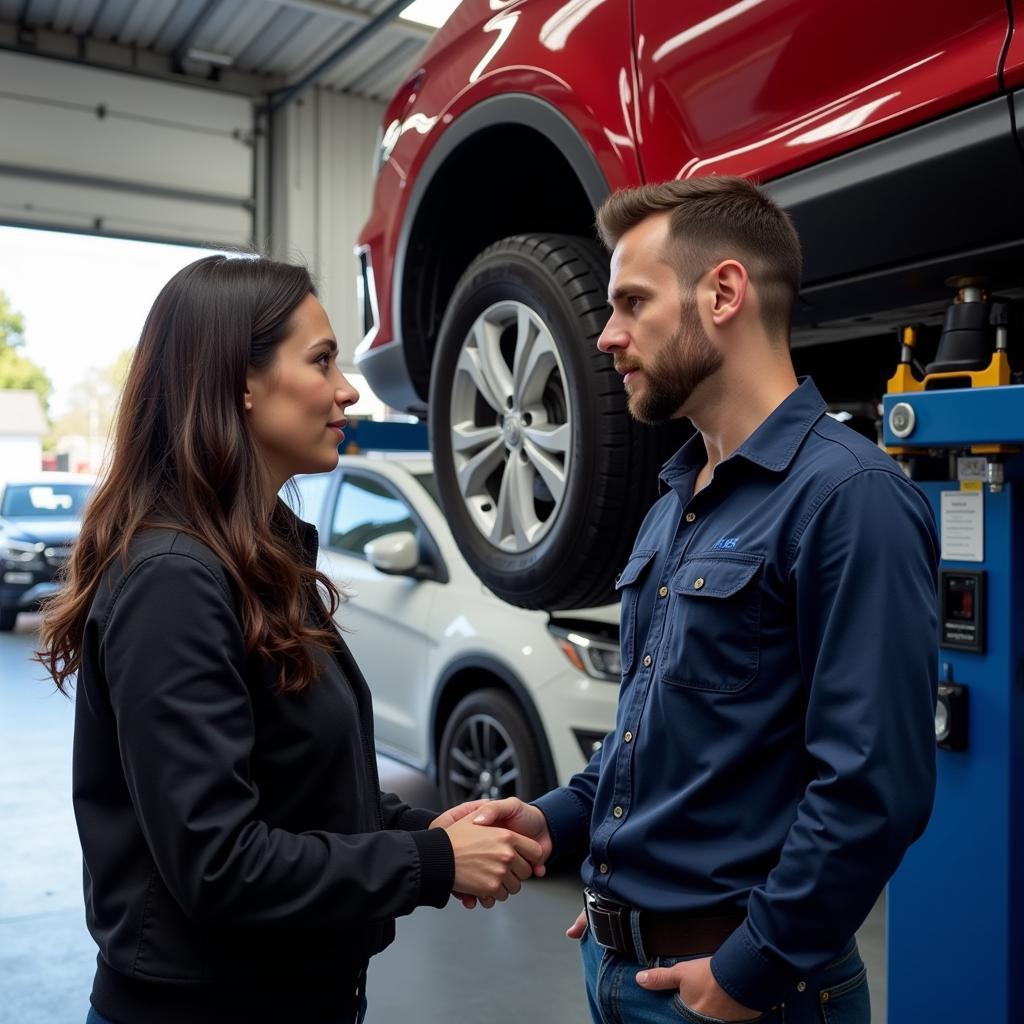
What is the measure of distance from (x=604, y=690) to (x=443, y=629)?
30.5 inches

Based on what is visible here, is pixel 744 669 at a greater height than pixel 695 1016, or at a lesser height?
greater

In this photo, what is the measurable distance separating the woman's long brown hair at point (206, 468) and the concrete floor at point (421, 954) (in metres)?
1.87

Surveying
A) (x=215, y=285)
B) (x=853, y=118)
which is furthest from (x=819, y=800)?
(x=853, y=118)

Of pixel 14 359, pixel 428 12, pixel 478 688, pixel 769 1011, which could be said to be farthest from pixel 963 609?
pixel 14 359

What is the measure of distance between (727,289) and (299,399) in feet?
1.74

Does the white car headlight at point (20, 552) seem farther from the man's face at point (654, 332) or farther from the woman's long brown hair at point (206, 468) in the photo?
the man's face at point (654, 332)

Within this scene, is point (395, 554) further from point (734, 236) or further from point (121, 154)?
point (121, 154)

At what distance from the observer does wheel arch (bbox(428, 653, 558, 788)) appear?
3461 millimetres

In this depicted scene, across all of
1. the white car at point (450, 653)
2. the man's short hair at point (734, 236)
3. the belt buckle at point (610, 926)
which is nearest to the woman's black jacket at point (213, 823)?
the belt buckle at point (610, 926)

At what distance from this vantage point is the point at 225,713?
1.10 metres

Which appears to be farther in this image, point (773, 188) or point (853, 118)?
point (773, 188)

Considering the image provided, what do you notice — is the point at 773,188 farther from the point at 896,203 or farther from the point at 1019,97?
the point at 1019,97

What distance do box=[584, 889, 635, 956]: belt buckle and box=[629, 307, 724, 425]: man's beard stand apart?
59 centimetres

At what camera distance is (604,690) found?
3330 mm
